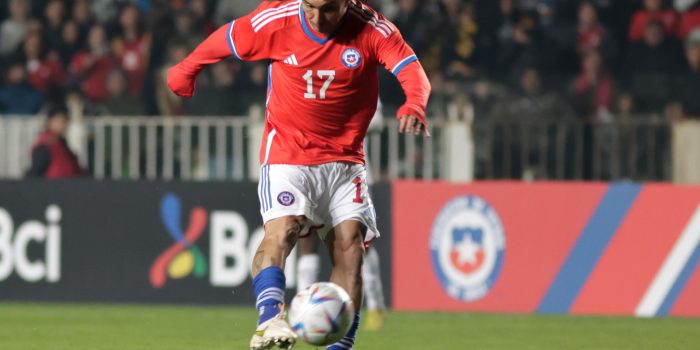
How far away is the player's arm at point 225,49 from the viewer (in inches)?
312

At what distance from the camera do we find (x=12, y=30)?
17.3 m

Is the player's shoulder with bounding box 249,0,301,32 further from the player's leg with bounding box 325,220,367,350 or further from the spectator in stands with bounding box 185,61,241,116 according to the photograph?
the spectator in stands with bounding box 185,61,241,116

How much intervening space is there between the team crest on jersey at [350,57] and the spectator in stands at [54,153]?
7165 mm

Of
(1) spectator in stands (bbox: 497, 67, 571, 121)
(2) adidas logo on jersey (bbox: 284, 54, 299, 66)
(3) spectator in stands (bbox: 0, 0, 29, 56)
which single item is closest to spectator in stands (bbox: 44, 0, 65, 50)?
(3) spectator in stands (bbox: 0, 0, 29, 56)

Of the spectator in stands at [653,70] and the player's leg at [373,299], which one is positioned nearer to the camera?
the player's leg at [373,299]

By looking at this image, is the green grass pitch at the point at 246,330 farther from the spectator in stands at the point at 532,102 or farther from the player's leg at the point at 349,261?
the spectator in stands at the point at 532,102

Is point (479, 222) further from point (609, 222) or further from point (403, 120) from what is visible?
point (403, 120)

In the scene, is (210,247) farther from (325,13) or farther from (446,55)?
(325,13)

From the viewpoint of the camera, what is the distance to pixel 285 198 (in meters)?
7.85

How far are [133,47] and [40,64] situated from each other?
1.08 meters

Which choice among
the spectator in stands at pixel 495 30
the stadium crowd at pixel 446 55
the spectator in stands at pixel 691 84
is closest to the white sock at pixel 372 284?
the stadium crowd at pixel 446 55

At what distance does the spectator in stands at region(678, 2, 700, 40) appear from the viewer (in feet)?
54.7

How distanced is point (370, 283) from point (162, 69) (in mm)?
5200

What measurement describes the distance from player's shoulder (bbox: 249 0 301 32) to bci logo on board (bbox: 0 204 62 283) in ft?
21.8
